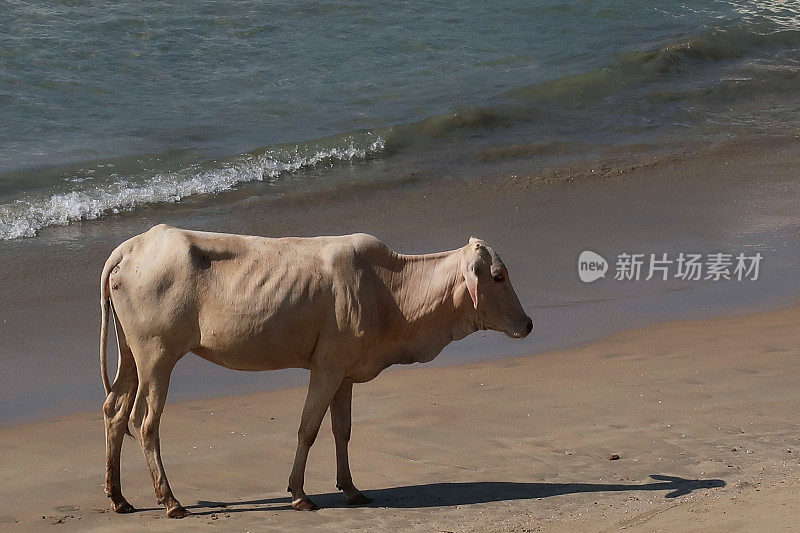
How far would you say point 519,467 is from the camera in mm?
8828

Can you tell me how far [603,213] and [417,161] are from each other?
3.96m

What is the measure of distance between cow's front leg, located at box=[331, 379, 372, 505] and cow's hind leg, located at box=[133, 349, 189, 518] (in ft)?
3.51

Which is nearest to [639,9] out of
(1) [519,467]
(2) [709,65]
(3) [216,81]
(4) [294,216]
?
(2) [709,65]

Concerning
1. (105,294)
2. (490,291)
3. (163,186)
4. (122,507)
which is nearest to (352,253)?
(490,291)

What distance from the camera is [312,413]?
8.07 meters

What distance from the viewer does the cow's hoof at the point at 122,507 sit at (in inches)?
314

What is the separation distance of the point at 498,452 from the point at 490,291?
1.46 metres

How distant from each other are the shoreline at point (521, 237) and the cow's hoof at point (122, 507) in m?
2.11

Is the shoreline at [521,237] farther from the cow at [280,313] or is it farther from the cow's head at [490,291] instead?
the cow's head at [490,291]

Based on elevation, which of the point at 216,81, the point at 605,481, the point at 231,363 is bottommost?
the point at 605,481

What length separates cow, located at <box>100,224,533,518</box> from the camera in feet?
25.9

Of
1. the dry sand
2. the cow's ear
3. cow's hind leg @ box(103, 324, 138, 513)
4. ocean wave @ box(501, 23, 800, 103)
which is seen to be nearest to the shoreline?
the dry sand

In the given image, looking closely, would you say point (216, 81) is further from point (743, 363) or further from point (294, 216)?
point (743, 363)

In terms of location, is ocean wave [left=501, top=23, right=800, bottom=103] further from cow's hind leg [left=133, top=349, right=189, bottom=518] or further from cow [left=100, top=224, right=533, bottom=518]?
cow's hind leg [left=133, top=349, right=189, bottom=518]
